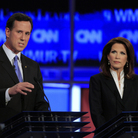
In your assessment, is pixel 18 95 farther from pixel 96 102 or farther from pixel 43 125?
pixel 43 125

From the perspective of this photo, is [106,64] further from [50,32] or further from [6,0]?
[6,0]

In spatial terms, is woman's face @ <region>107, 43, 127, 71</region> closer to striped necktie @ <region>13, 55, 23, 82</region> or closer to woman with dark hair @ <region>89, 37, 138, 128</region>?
woman with dark hair @ <region>89, 37, 138, 128</region>

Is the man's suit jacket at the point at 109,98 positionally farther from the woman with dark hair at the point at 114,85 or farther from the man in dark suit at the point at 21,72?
the man in dark suit at the point at 21,72

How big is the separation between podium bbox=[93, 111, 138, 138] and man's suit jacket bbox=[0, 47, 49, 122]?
74 centimetres

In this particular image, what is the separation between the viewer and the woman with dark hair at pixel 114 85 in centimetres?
257

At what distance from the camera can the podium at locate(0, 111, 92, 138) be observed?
5.32 feet

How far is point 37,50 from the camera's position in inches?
216

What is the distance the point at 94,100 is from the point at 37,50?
3065mm

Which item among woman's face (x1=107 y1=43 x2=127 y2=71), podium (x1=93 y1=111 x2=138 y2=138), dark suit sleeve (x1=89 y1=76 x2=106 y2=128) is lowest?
podium (x1=93 y1=111 x2=138 y2=138)

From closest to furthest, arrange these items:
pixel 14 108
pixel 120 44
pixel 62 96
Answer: pixel 14 108, pixel 120 44, pixel 62 96

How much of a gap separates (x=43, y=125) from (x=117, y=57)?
1.21 metres

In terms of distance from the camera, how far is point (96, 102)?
8.39 ft

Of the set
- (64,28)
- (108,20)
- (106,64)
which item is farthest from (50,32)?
(106,64)

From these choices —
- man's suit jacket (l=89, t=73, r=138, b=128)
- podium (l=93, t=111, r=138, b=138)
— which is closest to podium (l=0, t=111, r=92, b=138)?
podium (l=93, t=111, r=138, b=138)
